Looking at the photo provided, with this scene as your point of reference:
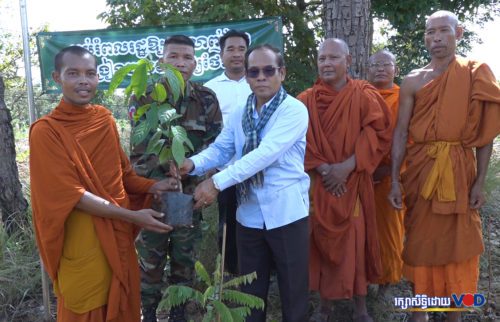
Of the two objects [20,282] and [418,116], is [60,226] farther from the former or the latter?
[418,116]

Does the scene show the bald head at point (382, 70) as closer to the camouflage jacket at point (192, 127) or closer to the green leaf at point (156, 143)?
the camouflage jacket at point (192, 127)

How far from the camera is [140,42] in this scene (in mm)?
5871

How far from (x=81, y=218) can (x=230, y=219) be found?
3.25 feet

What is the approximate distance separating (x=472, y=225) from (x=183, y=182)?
2.08 metres

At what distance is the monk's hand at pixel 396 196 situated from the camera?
3576 mm

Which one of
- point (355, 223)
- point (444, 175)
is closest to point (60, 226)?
point (355, 223)

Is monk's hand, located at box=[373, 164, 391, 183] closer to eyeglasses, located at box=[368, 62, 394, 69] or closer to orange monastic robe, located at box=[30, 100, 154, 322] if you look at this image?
eyeglasses, located at box=[368, 62, 394, 69]

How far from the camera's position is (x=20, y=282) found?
4.16 metres

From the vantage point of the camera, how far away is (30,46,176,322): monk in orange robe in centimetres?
256

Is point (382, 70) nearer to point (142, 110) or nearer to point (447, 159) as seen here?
point (447, 159)

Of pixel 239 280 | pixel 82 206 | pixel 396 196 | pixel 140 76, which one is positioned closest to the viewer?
pixel 239 280

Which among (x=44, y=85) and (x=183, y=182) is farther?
(x=44, y=85)

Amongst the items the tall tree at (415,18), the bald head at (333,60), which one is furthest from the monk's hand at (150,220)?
the tall tree at (415,18)

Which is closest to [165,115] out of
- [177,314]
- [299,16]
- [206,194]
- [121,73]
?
[121,73]
